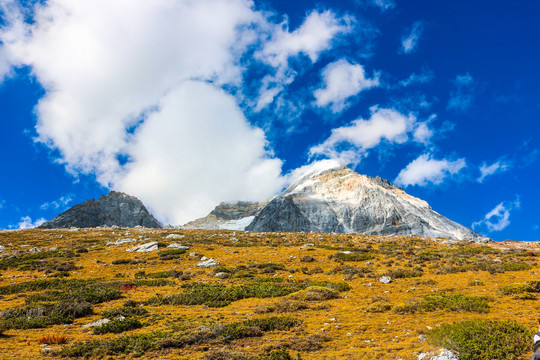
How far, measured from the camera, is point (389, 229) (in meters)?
199

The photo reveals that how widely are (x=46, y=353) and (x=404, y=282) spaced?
2022cm

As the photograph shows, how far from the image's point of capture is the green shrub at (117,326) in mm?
12594

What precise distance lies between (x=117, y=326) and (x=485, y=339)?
14443 mm

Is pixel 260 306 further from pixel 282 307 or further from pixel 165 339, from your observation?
pixel 165 339

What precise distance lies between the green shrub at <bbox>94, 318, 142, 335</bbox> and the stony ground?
0.17 feet

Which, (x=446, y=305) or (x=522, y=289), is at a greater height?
(x=446, y=305)

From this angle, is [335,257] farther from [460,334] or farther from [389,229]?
[389,229]

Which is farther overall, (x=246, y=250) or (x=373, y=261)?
(x=246, y=250)

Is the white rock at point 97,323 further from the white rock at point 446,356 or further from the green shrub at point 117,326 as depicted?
the white rock at point 446,356

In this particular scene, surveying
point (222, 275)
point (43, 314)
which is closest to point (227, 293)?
point (222, 275)

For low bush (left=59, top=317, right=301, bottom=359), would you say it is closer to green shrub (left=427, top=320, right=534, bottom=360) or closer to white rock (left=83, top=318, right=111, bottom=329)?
white rock (left=83, top=318, right=111, bottom=329)

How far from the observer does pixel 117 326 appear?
12875 mm

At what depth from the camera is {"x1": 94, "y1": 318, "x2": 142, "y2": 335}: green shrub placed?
41.3 ft

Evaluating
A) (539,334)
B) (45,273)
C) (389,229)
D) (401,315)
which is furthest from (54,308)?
(389,229)
